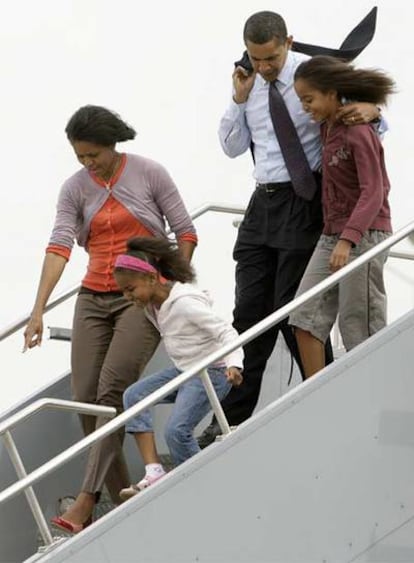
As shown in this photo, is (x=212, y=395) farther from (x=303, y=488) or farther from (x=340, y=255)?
(x=340, y=255)

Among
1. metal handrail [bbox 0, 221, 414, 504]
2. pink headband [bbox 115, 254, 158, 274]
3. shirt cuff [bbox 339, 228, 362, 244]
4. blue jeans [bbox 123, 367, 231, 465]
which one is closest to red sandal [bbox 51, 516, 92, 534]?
blue jeans [bbox 123, 367, 231, 465]

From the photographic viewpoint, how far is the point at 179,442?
6.15m

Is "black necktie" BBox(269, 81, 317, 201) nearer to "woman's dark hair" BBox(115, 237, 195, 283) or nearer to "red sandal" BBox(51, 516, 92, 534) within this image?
"woman's dark hair" BBox(115, 237, 195, 283)

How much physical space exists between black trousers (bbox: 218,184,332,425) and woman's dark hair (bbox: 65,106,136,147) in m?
0.59

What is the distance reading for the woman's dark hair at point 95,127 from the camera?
657cm

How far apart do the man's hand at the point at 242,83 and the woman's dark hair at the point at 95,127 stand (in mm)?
454

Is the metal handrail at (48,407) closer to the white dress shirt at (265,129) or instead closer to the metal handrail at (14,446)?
the metal handrail at (14,446)

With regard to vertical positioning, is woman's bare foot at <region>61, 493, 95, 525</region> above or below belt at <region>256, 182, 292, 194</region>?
below

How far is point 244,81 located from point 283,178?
401 mm

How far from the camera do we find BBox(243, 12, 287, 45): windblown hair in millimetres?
6388

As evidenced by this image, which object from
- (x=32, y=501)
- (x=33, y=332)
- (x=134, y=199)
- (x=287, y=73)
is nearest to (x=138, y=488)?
(x=32, y=501)

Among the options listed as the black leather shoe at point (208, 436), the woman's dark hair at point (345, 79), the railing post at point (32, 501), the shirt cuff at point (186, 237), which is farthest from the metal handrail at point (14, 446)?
the woman's dark hair at point (345, 79)

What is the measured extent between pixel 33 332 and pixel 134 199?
0.64 m

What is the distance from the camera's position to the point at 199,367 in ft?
18.5
